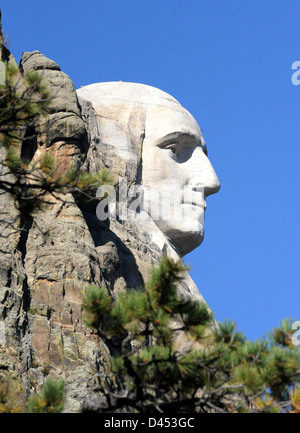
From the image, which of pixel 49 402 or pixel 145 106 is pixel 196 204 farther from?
pixel 49 402

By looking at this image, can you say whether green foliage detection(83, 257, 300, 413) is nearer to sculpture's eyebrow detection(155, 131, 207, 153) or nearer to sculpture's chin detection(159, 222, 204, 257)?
sculpture's chin detection(159, 222, 204, 257)

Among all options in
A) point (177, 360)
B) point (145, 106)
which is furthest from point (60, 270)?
point (145, 106)

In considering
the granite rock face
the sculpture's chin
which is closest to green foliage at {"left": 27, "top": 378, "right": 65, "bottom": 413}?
the granite rock face

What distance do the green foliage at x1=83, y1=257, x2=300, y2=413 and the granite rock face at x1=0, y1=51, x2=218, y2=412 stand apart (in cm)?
191

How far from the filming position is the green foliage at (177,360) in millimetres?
11977

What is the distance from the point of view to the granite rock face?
15.5 meters

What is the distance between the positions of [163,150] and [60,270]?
6.09 m

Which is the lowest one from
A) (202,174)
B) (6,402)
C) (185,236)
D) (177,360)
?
(6,402)

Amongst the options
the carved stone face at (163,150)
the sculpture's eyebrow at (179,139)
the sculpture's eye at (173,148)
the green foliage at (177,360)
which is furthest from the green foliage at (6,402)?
the sculpture's eye at (173,148)

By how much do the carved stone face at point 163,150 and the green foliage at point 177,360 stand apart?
909 cm

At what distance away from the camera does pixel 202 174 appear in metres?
22.5
